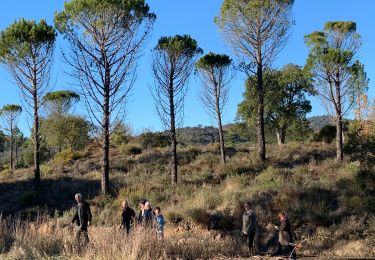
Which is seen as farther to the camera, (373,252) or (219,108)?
(219,108)

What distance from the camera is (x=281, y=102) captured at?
4569cm

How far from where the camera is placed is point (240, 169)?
25156mm

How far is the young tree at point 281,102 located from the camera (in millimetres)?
44781

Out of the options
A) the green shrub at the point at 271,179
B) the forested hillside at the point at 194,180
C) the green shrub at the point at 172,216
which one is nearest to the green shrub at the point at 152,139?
the forested hillside at the point at 194,180

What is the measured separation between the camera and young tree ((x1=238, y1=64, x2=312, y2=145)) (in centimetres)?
4478

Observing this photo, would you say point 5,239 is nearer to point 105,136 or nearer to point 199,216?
point 199,216

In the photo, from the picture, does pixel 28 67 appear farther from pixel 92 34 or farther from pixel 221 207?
pixel 221 207

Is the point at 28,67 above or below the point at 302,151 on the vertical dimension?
above

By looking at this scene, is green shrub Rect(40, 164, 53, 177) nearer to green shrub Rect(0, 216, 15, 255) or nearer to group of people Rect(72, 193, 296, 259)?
group of people Rect(72, 193, 296, 259)

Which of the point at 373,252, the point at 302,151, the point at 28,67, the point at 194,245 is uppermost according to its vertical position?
the point at 28,67

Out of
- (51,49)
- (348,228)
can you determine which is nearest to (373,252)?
(348,228)

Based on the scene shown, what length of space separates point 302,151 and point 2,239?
2403cm

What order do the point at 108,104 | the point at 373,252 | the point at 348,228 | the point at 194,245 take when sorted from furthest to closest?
the point at 108,104 < the point at 348,228 < the point at 373,252 < the point at 194,245

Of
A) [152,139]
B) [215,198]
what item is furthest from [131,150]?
[215,198]
